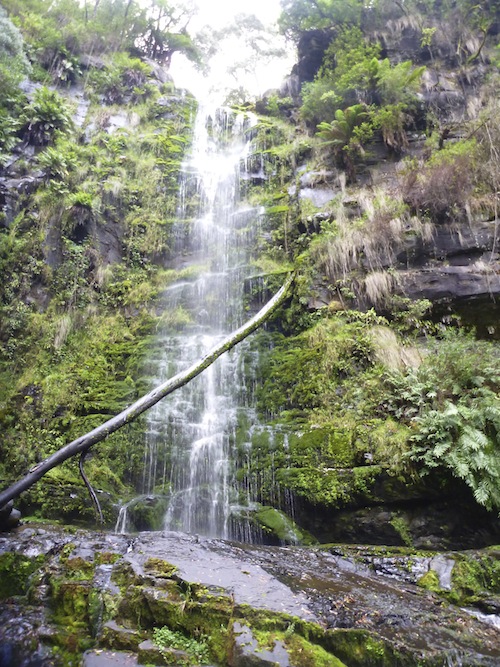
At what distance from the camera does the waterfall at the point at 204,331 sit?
22.6ft

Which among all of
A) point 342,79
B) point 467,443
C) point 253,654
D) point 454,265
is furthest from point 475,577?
point 342,79

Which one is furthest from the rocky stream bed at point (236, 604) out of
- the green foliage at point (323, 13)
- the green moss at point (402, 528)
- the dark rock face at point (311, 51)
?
the green foliage at point (323, 13)

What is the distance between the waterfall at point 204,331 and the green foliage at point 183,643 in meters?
3.07

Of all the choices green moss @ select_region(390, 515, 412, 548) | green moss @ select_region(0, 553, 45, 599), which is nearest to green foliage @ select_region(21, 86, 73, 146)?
green moss @ select_region(0, 553, 45, 599)

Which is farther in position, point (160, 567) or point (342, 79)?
point (342, 79)

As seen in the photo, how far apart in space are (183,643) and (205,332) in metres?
7.33

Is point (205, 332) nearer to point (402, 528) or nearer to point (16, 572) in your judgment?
point (402, 528)

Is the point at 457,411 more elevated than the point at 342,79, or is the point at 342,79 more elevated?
the point at 342,79

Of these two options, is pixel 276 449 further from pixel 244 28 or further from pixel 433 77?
pixel 244 28

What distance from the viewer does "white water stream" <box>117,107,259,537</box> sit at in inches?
271

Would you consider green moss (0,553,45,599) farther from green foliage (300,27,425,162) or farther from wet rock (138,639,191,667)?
green foliage (300,27,425,162)

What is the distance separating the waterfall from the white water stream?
0.06 ft

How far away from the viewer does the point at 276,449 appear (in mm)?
6891

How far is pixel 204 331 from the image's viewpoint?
10.1m
